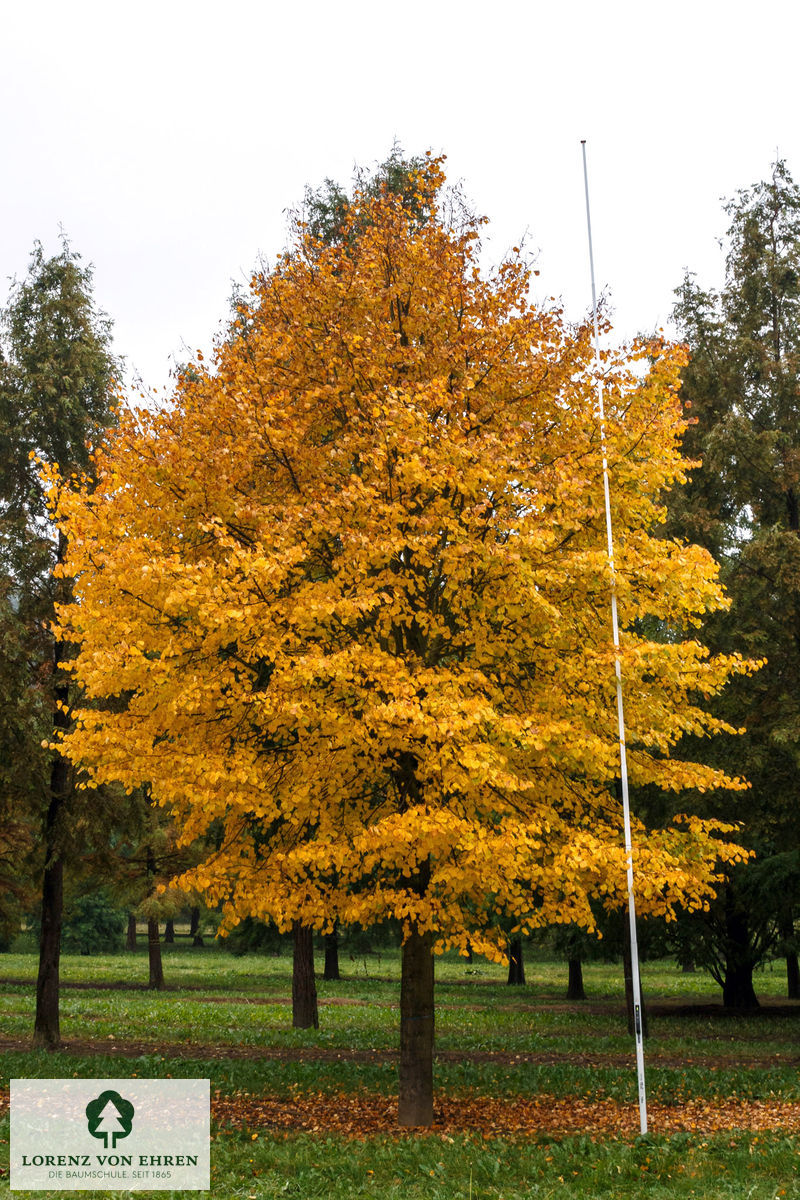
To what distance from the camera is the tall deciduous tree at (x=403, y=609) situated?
8.20m

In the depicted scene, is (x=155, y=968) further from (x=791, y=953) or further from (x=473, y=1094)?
(x=473, y=1094)

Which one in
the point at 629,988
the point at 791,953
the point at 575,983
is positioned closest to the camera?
the point at 629,988

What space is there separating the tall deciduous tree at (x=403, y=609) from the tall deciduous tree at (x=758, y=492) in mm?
5398

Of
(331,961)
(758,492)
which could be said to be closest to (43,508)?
(758,492)

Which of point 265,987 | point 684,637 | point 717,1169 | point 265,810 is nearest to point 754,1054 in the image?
point 684,637

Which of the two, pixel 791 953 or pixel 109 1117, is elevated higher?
pixel 109 1117

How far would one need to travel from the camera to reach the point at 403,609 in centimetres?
930

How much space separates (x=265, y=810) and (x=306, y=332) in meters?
4.82

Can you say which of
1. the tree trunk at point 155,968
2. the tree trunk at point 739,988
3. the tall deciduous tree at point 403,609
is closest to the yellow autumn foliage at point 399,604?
the tall deciduous tree at point 403,609

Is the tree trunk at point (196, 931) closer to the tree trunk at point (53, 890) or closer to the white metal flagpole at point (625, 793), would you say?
the tree trunk at point (53, 890)

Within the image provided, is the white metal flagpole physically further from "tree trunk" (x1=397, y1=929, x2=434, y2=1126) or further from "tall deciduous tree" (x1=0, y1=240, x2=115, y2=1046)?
"tall deciduous tree" (x1=0, y1=240, x2=115, y2=1046)

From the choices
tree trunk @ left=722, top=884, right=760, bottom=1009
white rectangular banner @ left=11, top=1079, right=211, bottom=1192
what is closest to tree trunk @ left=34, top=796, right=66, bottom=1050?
white rectangular banner @ left=11, top=1079, right=211, bottom=1192

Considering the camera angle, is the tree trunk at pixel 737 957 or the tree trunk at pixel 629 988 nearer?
the tree trunk at pixel 629 988

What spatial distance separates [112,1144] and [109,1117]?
57cm
